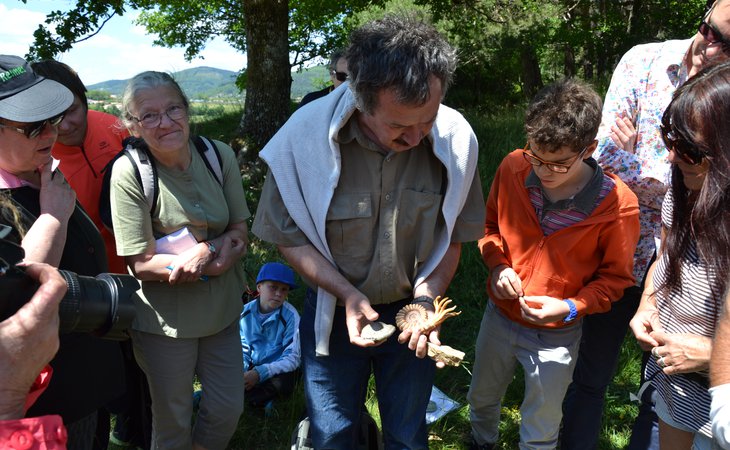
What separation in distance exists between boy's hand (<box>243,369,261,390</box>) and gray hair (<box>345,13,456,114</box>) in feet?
7.47

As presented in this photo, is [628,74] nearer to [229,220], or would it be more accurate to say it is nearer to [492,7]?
[229,220]

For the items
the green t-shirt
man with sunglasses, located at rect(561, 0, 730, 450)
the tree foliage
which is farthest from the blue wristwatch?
the tree foliage

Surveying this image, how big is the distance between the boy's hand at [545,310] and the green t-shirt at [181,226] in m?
1.35

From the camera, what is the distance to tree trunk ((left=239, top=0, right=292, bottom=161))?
7262 millimetres

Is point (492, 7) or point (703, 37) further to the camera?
point (492, 7)

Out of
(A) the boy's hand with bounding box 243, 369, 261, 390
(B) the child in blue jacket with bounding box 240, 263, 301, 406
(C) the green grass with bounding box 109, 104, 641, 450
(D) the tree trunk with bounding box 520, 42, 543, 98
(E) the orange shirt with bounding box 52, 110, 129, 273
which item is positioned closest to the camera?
(E) the orange shirt with bounding box 52, 110, 129, 273

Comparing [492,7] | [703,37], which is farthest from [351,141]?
[492,7]

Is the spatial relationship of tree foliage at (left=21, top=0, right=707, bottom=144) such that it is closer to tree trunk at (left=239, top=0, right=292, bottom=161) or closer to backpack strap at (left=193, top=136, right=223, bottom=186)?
tree trunk at (left=239, top=0, right=292, bottom=161)

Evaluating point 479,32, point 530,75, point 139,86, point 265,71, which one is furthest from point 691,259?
point 530,75

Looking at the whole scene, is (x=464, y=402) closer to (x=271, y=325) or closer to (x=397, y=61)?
(x=271, y=325)

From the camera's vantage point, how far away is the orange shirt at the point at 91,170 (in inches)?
116

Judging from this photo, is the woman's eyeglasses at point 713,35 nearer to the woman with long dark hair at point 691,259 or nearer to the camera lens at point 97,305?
the woman with long dark hair at point 691,259

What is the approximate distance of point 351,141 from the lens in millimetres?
2268

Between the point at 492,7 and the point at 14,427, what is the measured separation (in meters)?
8.46
